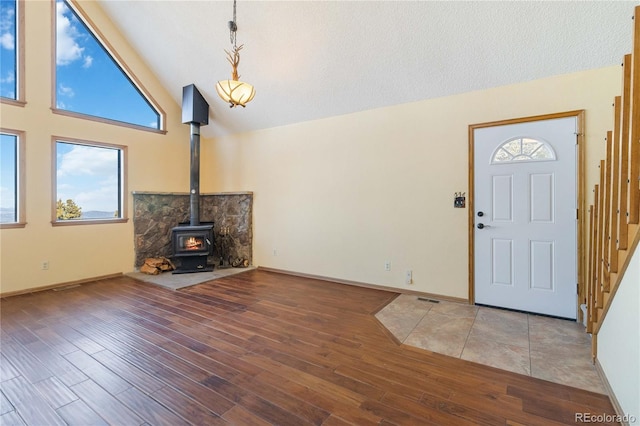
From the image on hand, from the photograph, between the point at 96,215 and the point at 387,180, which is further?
the point at 96,215

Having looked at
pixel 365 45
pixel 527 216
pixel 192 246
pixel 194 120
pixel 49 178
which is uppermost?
pixel 365 45

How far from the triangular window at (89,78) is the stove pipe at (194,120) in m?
0.85

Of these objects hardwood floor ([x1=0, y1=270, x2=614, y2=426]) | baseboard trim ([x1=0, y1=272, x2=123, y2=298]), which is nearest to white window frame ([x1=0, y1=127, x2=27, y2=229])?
baseboard trim ([x1=0, y1=272, x2=123, y2=298])

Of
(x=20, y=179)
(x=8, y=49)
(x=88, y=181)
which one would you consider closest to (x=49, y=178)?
(x=20, y=179)

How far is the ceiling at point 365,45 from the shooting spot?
2.71 meters

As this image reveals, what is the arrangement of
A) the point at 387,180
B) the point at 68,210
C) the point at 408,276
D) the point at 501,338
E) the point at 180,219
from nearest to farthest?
the point at 501,338 < the point at 408,276 < the point at 387,180 < the point at 68,210 < the point at 180,219

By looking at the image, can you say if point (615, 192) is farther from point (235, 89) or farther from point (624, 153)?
point (235, 89)

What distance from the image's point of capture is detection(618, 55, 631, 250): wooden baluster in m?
1.70

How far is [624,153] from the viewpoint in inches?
68.8

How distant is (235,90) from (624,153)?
3311 mm

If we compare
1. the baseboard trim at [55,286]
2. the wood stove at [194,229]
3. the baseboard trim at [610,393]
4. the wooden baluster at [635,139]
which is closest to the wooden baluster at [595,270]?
the baseboard trim at [610,393]

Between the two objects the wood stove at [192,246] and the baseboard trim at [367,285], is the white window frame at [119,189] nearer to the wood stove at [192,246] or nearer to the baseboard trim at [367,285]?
the wood stove at [192,246]

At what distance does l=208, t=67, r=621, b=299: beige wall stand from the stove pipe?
95cm

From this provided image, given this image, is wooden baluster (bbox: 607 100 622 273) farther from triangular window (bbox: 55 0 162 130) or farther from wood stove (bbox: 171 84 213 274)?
triangular window (bbox: 55 0 162 130)
